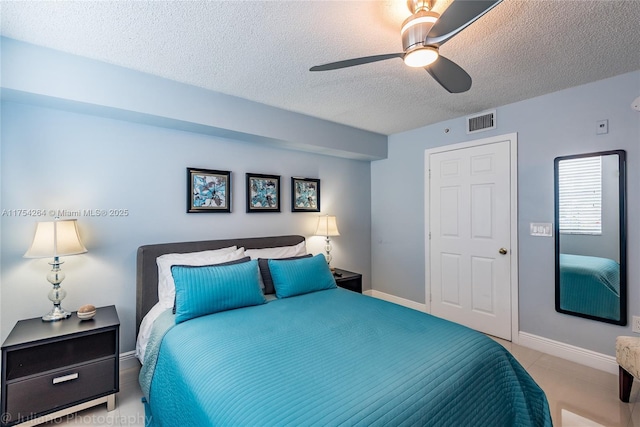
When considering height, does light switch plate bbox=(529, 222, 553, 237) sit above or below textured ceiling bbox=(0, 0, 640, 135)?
below

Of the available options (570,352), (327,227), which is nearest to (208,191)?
(327,227)

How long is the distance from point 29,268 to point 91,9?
1.85 meters

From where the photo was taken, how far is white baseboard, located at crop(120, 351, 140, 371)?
2.46m

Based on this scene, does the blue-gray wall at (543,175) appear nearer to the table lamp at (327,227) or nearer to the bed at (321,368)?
the table lamp at (327,227)

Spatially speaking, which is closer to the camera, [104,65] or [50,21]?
[50,21]

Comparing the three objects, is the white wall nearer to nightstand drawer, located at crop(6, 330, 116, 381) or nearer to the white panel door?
nightstand drawer, located at crop(6, 330, 116, 381)

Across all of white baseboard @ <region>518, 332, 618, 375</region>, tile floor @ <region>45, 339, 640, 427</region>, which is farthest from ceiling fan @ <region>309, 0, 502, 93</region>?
white baseboard @ <region>518, 332, 618, 375</region>

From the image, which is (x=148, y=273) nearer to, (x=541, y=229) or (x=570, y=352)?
(x=541, y=229)

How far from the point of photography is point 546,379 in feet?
7.79

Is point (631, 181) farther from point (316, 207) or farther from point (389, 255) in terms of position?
point (316, 207)

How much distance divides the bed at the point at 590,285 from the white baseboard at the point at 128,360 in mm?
3887

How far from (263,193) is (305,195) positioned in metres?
0.60

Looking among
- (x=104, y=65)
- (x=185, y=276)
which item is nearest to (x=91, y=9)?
(x=104, y=65)

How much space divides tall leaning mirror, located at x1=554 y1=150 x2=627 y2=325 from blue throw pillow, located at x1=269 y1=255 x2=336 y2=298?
86.0 inches
